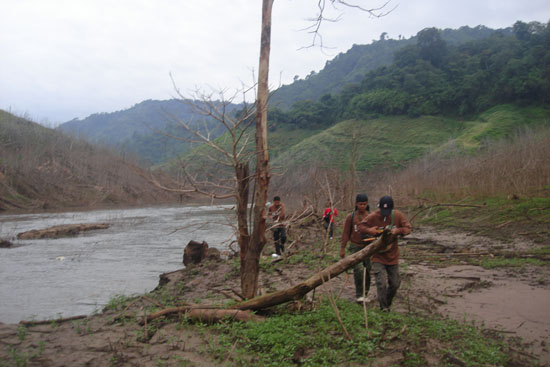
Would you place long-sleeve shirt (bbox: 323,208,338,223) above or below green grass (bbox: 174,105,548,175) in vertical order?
below

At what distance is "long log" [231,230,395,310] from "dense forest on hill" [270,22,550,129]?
40.2m

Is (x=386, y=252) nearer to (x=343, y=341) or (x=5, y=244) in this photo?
(x=343, y=341)

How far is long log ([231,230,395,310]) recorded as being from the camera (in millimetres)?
4629

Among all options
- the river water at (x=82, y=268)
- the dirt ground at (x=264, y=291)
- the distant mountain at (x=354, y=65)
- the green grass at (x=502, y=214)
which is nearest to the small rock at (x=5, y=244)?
the river water at (x=82, y=268)

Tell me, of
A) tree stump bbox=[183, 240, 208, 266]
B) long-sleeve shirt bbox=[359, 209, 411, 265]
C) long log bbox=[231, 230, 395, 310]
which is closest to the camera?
long log bbox=[231, 230, 395, 310]

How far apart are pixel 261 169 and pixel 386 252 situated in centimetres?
214

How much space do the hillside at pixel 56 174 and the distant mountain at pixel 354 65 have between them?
55.2 m

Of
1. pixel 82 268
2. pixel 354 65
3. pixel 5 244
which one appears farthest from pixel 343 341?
pixel 354 65

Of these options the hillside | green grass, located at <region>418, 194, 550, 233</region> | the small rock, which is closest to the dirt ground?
green grass, located at <region>418, 194, 550, 233</region>

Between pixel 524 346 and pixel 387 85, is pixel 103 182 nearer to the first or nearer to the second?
pixel 387 85

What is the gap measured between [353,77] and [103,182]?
8004 cm

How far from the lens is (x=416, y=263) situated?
9391 millimetres

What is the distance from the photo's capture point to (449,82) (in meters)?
61.1

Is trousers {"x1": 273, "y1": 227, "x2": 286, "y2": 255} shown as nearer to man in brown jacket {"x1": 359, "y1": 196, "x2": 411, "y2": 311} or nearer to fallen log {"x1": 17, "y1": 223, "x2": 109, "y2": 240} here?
man in brown jacket {"x1": 359, "y1": 196, "x2": 411, "y2": 311}
